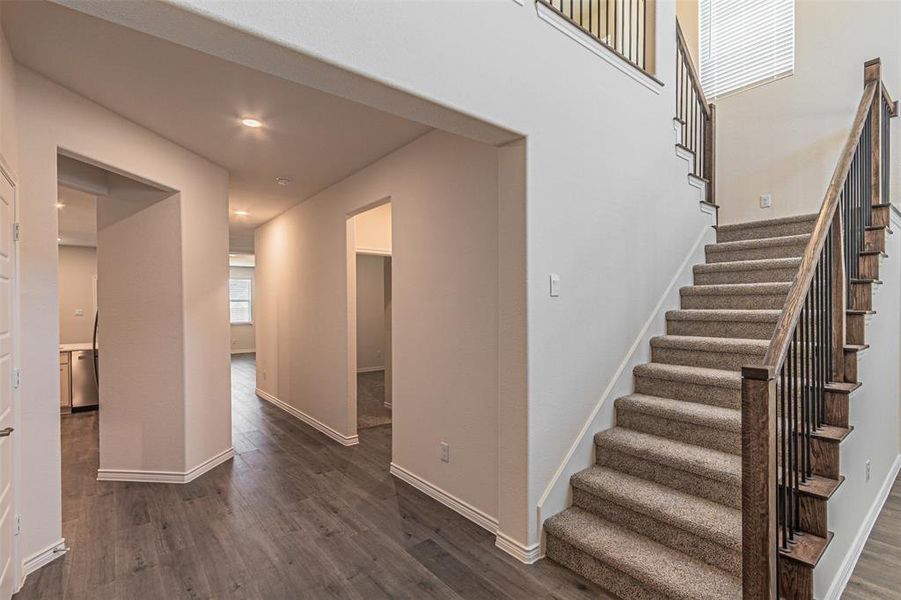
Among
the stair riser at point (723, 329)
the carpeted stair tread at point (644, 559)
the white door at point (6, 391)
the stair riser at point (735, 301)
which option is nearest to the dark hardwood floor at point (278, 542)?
the carpeted stair tread at point (644, 559)

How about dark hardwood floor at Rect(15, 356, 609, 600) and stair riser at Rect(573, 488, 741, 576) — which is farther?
dark hardwood floor at Rect(15, 356, 609, 600)

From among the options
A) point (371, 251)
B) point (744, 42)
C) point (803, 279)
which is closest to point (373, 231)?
point (371, 251)

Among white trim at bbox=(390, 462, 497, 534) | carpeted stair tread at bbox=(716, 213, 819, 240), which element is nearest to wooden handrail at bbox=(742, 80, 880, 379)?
carpeted stair tread at bbox=(716, 213, 819, 240)

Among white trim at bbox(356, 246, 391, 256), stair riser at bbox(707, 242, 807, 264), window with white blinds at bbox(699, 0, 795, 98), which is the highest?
window with white blinds at bbox(699, 0, 795, 98)

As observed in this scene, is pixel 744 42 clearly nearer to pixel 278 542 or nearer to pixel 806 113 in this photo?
pixel 806 113

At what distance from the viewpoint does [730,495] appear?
221 centimetres

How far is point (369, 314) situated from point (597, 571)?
720 centimetres

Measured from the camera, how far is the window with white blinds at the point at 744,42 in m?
4.41

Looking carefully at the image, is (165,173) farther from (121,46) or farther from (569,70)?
(569,70)

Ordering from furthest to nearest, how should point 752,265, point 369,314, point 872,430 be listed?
point 369,314 → point 752,265 → point 872,430

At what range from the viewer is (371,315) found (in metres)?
8.99

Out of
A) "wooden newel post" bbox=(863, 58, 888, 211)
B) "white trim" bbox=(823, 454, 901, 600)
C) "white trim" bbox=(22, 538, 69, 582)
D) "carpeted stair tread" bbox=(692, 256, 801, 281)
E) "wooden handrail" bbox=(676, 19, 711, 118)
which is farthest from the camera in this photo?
"wooden handrail" bbox=(676, 19, 711, 118)

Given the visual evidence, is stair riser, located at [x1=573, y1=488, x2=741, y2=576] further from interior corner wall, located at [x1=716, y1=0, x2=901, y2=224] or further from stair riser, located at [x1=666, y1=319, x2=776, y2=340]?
interior corner wall, located at [x1=716, y1=0, x2=901, y2=224]

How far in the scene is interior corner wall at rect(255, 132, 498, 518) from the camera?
285 centimetres
